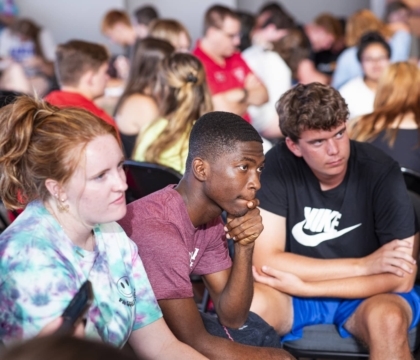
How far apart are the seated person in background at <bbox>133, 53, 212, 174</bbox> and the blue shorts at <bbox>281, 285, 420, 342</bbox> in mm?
988

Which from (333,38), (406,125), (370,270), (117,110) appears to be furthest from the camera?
(333,38)

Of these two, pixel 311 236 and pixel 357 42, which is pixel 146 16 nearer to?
pixel 357 42

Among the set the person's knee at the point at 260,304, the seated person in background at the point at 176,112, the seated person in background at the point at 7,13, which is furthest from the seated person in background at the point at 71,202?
the seated person in background at the point at 7,13

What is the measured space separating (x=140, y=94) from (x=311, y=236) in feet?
5.85

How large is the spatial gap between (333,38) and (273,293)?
650 centimetres

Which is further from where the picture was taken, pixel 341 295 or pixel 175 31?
pixel 175 31

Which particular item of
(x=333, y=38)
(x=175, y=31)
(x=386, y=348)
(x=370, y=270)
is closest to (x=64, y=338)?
(x=386, y=348)

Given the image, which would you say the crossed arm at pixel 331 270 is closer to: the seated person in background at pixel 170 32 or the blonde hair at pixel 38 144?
the blonde hair at pixel 38 144

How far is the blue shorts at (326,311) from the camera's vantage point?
2586 millimetres

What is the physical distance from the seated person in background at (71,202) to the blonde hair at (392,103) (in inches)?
75.0

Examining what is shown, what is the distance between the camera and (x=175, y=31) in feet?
17.6

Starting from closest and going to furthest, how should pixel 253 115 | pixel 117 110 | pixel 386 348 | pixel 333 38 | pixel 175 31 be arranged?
pixel 386 348
pixel 117 110
pixel 253 115
pixel 175 31
pixel 333 38

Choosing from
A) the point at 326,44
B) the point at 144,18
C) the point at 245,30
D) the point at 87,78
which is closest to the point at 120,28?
the point at 144,18

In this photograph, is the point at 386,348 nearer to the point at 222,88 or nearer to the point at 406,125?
the point at 406,125
